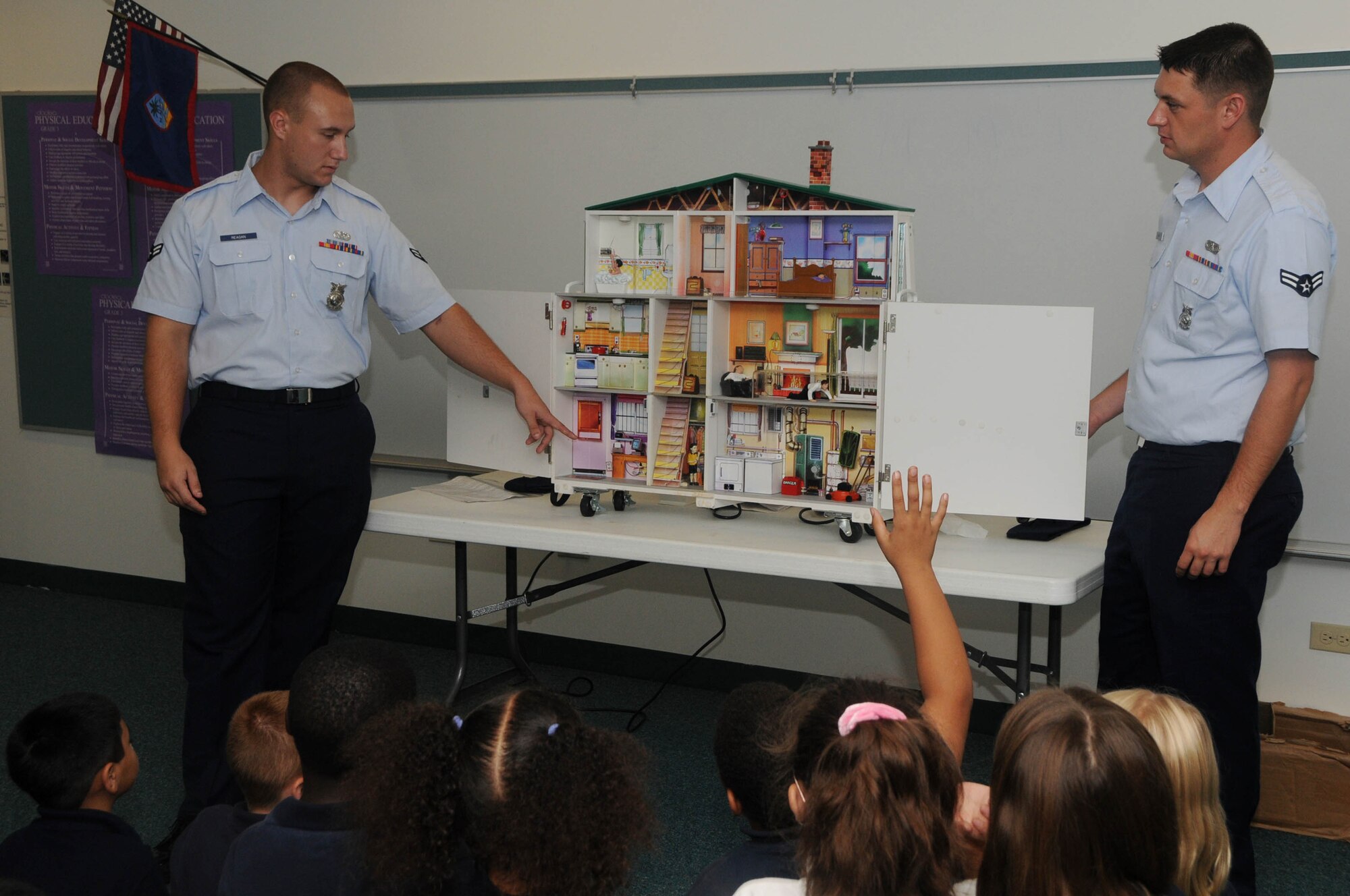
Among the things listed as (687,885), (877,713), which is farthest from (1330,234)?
(687,885)

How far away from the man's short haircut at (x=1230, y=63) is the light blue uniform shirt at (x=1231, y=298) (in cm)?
11

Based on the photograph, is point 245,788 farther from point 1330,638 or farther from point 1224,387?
point 1330,638

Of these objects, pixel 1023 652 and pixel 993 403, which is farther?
pixel 1023 652

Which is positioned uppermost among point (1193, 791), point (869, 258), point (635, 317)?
point (869, 258)

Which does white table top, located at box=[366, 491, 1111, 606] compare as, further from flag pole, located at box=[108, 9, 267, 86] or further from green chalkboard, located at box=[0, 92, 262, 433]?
green chalkboard, located at box=[0, 92, 262, 433]

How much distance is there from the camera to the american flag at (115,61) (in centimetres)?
369

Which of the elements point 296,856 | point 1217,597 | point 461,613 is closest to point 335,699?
point 296,856

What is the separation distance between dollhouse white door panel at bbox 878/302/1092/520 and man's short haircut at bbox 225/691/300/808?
142 cm

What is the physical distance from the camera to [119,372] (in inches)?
179

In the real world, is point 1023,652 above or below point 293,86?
below

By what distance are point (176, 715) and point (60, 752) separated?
1786 mm

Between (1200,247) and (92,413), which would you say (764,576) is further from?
(92,413)

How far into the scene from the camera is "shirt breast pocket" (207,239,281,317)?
8.73 ft

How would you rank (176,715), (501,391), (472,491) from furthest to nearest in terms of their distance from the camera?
(176,715)
(472,491)
(501,391)
